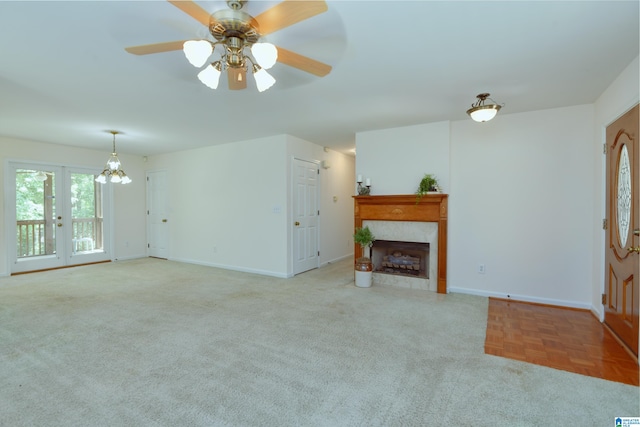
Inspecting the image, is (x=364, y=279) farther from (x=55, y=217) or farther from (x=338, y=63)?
(x=55, y=217)

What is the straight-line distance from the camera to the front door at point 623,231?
8.23 feet

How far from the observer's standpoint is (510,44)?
7.44 ft

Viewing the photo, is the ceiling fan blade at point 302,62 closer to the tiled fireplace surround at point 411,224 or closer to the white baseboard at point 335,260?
the tiled fireplace surround at point 411,224

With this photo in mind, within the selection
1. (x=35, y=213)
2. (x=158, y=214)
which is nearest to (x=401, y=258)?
(x=158, y=214)

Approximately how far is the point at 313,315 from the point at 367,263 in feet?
4.87

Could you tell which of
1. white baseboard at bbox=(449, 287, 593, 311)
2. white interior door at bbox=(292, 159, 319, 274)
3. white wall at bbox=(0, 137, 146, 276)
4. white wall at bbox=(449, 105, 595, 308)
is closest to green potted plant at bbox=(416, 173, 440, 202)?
white wall at bbox=(449, 105, 595, 308)

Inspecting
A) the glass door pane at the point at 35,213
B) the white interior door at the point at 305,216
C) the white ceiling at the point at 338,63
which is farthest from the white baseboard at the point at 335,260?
the glass door pane at the point at 35,213

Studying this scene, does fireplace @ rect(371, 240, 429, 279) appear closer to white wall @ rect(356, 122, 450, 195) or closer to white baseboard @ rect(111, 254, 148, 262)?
white wall @ rect(356, 122, 450, 195)

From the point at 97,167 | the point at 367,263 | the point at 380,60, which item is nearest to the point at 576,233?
the point at 367,263

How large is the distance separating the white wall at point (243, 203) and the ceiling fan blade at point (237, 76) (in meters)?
2.90

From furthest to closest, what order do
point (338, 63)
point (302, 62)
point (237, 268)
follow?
point (237, 268), point (338, 63), point (302, 62)

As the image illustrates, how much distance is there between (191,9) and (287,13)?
1.61 feet

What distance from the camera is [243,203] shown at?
223 inches

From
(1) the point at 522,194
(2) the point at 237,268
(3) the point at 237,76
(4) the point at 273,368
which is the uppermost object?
(3) the point at 237,76
